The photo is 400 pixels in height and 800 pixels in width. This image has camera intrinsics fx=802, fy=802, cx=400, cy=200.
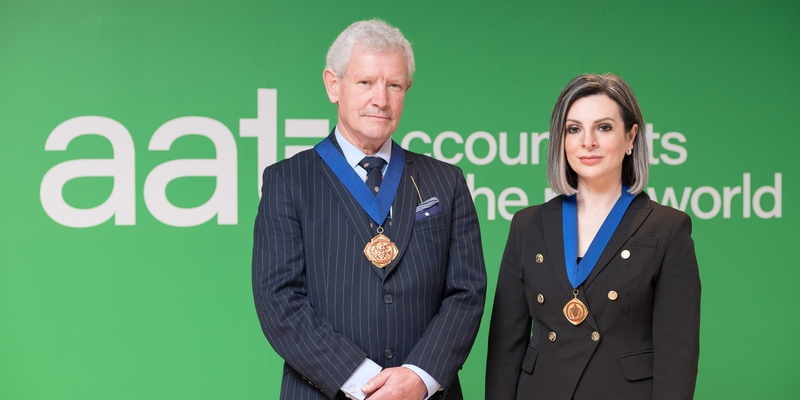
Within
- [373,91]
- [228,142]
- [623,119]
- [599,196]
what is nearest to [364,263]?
[373,91]

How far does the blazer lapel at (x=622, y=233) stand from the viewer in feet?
6.86

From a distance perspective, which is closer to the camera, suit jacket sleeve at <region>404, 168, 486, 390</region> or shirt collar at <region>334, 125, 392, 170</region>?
suit jacket sleeve at <region>404, 168, 486, 390</region>

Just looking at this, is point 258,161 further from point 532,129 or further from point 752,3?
point 752,3

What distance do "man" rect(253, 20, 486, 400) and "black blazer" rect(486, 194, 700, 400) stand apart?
19 cm

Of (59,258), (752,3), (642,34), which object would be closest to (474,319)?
(59,258)

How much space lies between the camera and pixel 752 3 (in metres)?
4.50

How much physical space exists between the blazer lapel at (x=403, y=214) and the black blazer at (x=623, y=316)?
0.34 m

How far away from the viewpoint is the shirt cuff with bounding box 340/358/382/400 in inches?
79.0

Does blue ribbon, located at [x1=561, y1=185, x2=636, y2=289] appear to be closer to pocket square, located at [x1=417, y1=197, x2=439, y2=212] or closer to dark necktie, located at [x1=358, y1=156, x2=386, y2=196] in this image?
pocket square, located at [x1=417, y1=197, x2=439, y2=212]

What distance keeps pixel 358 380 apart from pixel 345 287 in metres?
0.24

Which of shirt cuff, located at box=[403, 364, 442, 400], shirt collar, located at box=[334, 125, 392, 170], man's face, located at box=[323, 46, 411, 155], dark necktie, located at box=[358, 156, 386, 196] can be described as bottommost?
shirt cuff, located at box=[403, 364, 442, 400]

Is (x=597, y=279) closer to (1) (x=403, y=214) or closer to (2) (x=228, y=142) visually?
(1) (x=403, y=214)

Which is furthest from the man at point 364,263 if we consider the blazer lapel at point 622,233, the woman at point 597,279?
the blazer lapel at point 622,233

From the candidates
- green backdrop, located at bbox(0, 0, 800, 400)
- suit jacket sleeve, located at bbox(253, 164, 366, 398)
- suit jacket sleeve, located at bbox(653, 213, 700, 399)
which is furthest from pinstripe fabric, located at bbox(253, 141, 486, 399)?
green backdrop, located at bbox(0, 0, 800, 400)
